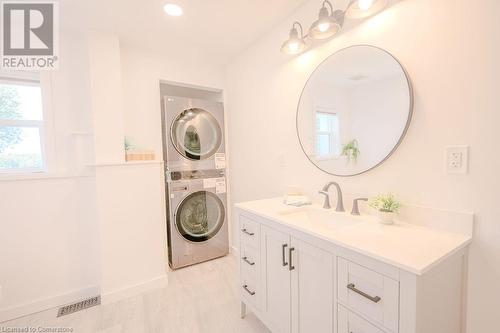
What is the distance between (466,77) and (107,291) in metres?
2.94

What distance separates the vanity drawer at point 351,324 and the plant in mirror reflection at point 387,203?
563 mm

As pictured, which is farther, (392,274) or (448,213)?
(448,213)

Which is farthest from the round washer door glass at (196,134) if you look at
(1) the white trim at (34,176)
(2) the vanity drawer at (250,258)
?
(2) the vanity drawer at (250,258)

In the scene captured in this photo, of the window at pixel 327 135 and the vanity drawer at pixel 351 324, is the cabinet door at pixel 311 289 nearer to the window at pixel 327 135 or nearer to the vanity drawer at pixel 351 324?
the vanity drawer at pixel 351 324

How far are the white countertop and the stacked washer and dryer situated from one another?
57.1 inches

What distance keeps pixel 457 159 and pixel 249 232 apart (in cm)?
126

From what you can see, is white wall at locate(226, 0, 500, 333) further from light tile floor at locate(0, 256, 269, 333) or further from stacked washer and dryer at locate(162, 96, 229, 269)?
stacked washer and dryer at locate(162, 96, 229, 269)

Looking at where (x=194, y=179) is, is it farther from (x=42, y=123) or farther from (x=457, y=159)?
(x=457, y=159)

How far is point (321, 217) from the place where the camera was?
5.15ft

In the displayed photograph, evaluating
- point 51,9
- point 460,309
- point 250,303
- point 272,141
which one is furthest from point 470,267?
point 51,9

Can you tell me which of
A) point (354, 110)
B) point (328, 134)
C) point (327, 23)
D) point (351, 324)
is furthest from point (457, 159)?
point (327, 23)

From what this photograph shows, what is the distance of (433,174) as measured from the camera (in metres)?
1.13

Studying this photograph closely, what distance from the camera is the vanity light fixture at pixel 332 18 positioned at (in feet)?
3.95

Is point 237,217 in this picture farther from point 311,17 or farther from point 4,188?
point 4,188
